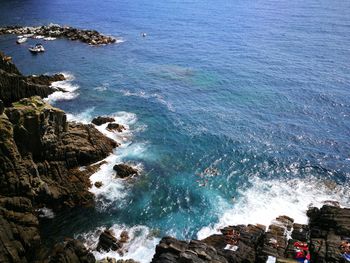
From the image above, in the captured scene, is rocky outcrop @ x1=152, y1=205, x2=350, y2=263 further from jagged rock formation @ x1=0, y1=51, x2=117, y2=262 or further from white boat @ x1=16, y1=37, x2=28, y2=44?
white boat @ x1=16, y1=37, x2=28, y2=44

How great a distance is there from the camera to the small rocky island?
4150cm

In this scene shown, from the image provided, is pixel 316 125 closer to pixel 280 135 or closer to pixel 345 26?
pixel 280 135

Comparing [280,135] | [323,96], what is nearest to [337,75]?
[323,96]

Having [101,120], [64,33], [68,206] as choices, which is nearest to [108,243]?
[68,206]

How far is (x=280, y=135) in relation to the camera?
71.4 metres

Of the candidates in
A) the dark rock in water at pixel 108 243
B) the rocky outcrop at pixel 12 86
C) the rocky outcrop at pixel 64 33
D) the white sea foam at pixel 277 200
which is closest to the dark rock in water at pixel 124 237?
the dark rock in water at pixel 108 243

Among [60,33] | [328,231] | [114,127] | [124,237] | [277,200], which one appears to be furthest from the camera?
[60,33]

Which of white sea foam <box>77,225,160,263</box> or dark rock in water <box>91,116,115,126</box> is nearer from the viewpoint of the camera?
white sea foam <box>77,225,160,263</box>

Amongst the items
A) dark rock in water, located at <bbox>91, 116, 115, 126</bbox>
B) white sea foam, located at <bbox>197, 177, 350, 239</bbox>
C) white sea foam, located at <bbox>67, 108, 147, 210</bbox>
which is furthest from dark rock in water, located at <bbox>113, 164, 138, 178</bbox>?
white sea foam, located at <bbox>197, 177, 350, 239</bbox>

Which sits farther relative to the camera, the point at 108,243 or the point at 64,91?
the point at 64,91

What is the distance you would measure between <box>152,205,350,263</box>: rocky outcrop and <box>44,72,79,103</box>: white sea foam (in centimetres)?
5402

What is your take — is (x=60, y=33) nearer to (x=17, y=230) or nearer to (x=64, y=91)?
(x=64, y=91)

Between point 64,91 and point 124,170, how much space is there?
130ft

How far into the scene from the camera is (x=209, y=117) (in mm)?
78562
